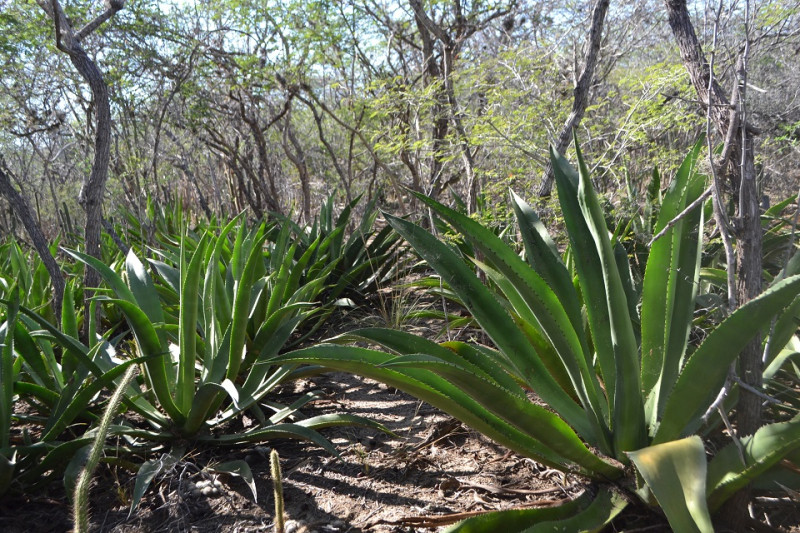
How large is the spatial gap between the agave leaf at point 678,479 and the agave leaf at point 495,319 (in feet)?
1.68

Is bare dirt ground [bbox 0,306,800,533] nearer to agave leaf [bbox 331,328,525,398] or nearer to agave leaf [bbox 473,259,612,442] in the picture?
agave leaf [bbox 473,259,612,442]

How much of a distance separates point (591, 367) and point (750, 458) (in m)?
0.47

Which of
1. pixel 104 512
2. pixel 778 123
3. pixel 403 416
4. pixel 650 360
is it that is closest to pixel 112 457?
pixel 104 512

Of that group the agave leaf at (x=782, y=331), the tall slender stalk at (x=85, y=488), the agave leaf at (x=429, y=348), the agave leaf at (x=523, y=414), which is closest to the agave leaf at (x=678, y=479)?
the agave leaf at (x=523, y=414)

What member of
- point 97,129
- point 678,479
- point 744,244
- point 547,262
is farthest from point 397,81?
point 678,479

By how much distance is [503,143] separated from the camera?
12.0 ft

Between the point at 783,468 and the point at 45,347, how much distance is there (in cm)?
253

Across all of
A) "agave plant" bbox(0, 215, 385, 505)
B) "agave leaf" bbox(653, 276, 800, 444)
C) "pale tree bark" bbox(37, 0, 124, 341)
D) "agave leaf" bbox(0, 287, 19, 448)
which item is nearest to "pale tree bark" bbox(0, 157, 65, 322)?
"pale tree bark" bbox(37, 0, 124, 341)

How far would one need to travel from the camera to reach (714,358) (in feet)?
4.10

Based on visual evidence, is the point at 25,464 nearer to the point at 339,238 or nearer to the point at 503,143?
the point at 339,238

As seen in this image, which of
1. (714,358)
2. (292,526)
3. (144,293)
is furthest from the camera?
(144,293)

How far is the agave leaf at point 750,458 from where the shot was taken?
119 cm

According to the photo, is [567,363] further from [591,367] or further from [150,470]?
[150,470]

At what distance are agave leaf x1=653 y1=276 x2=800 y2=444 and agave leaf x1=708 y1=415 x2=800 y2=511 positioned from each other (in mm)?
113
